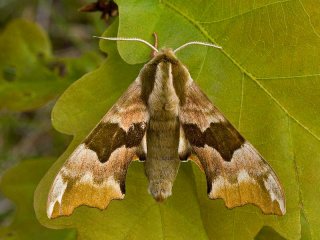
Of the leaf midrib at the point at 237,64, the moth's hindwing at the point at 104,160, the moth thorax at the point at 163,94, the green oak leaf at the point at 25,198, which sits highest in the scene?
the leaf midrib at the point at 237,64

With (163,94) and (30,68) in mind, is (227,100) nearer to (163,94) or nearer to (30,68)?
(163,94)

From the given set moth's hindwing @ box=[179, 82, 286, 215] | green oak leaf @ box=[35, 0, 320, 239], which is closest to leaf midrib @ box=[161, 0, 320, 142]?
green oak leaf @ box=[35, 0, 320, 239]

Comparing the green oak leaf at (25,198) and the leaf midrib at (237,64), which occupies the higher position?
the leaf midrib at (237,64)

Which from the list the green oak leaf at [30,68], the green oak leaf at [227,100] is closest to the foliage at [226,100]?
the green oak leaf at [227,100]

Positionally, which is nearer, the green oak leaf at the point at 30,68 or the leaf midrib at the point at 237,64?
the leaf midrib at the point at 237,64

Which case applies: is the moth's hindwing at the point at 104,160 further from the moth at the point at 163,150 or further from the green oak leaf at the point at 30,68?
the green oak leaf at the point at 30,68

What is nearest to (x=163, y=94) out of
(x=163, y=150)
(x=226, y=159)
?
(x=163, y=150)
